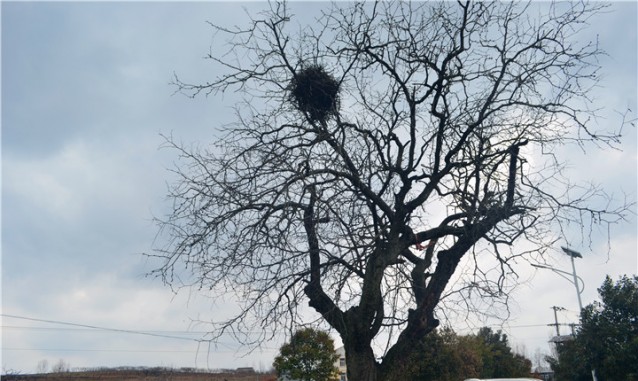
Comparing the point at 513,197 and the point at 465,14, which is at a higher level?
the point at 465,14

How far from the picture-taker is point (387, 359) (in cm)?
846

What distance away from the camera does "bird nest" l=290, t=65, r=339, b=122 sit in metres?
8.96

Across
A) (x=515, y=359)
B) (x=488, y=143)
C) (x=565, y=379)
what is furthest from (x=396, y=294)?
(x=515, y=359)

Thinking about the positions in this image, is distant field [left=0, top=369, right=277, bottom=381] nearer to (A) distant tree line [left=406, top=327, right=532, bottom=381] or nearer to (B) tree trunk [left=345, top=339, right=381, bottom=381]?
(A) distant tree line [left=406, top=327, right=532, bottom=381]

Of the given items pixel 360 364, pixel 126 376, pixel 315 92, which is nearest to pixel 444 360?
pixel 126 376

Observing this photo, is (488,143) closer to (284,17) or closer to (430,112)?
(430,112)

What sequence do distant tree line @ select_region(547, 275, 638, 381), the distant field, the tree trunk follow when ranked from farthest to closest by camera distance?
the distant field < distant tree line @ select_region(547, 275, 638, 381) < the tree trunk

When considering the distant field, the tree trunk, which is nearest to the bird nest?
the tree trunk

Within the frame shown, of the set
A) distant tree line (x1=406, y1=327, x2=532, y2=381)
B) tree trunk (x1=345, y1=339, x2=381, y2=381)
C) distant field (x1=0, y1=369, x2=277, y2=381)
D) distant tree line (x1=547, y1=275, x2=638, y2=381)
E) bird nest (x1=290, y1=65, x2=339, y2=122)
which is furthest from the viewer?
distant field (x1=0, y1=369, x2=277, y2=381)

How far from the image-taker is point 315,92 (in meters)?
9.04

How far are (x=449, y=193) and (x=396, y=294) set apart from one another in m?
1.79

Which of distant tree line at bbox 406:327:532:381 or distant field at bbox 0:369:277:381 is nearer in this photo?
distant tree line at bbox 406:327:532:381

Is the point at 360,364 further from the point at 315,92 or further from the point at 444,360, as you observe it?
the point at 444,360

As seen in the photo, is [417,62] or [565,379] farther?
[565,379]
